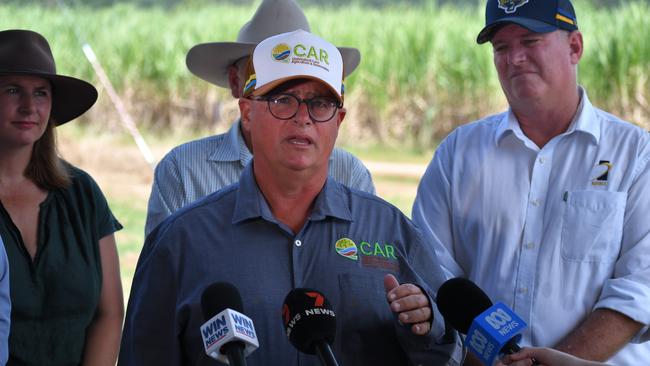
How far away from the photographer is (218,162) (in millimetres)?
4191

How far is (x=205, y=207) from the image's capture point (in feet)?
9.62

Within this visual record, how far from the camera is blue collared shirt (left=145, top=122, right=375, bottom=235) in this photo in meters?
4.15

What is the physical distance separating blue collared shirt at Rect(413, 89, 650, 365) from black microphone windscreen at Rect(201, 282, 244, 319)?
1521 millimetres

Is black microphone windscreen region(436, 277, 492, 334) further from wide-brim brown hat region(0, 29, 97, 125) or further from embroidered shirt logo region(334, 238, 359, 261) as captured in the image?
wide-brim brown hat region(0, 29, 97, 125)

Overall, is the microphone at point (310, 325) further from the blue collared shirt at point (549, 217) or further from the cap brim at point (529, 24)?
the cap brim at point (529, 24)

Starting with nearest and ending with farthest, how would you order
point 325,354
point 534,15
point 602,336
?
1. point 325,354
2. point 602,336
3. point 534,15

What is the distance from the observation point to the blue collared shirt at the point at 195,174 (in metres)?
4.15

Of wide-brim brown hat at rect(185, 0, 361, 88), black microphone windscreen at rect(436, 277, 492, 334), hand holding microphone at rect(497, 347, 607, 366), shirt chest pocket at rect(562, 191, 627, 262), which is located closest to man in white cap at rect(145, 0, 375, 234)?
wide-brim brown hat at rect(185, 0, 361, 88)

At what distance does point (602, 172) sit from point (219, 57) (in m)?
1.76

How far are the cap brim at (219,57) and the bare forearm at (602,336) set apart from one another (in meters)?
1.48

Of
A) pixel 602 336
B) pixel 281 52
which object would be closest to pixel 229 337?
pixel 281 52

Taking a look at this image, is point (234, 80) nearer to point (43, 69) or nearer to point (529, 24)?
point (43, 69)

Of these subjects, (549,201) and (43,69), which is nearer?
(549,201)

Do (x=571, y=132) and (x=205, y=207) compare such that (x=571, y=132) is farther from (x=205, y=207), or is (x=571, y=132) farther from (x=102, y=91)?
(x=102, y=91)
